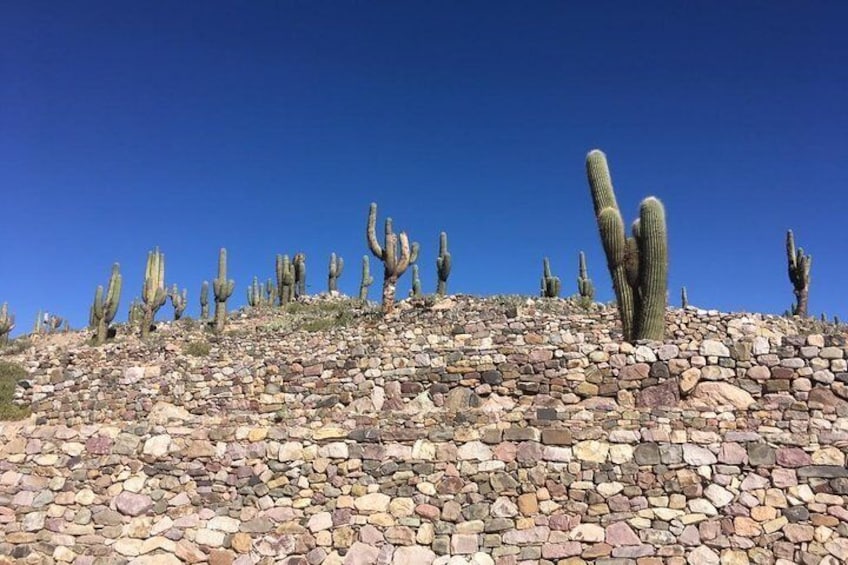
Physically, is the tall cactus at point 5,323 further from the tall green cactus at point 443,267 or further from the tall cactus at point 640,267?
the tall cactus at point 640,267

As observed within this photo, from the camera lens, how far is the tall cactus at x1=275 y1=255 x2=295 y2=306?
100 feet

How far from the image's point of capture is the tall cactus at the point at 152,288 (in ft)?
77.5

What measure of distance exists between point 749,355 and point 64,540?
8527 mm

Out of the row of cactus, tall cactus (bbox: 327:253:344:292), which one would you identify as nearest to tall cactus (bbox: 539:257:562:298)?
the row of cactus

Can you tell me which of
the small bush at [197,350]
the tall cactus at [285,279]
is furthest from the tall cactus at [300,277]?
the small bush at [197,350]

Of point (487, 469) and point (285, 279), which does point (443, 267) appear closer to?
point (285, 279)

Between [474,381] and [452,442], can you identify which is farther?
[474,381]

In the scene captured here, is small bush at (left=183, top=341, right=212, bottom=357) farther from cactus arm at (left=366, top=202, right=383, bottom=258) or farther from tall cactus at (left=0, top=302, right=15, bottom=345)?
tall cactus at (left=0, top=302, right=15, bottom=345)

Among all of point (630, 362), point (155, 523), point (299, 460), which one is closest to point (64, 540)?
point (155, 523)

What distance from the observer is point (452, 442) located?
7.31 metres

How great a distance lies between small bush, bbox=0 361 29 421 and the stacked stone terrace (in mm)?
3467

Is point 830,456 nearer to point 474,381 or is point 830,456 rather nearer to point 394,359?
point 474,381

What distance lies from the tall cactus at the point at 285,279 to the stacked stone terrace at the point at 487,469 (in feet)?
71.7

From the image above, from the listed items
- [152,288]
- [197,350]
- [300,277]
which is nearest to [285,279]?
[300,277]
